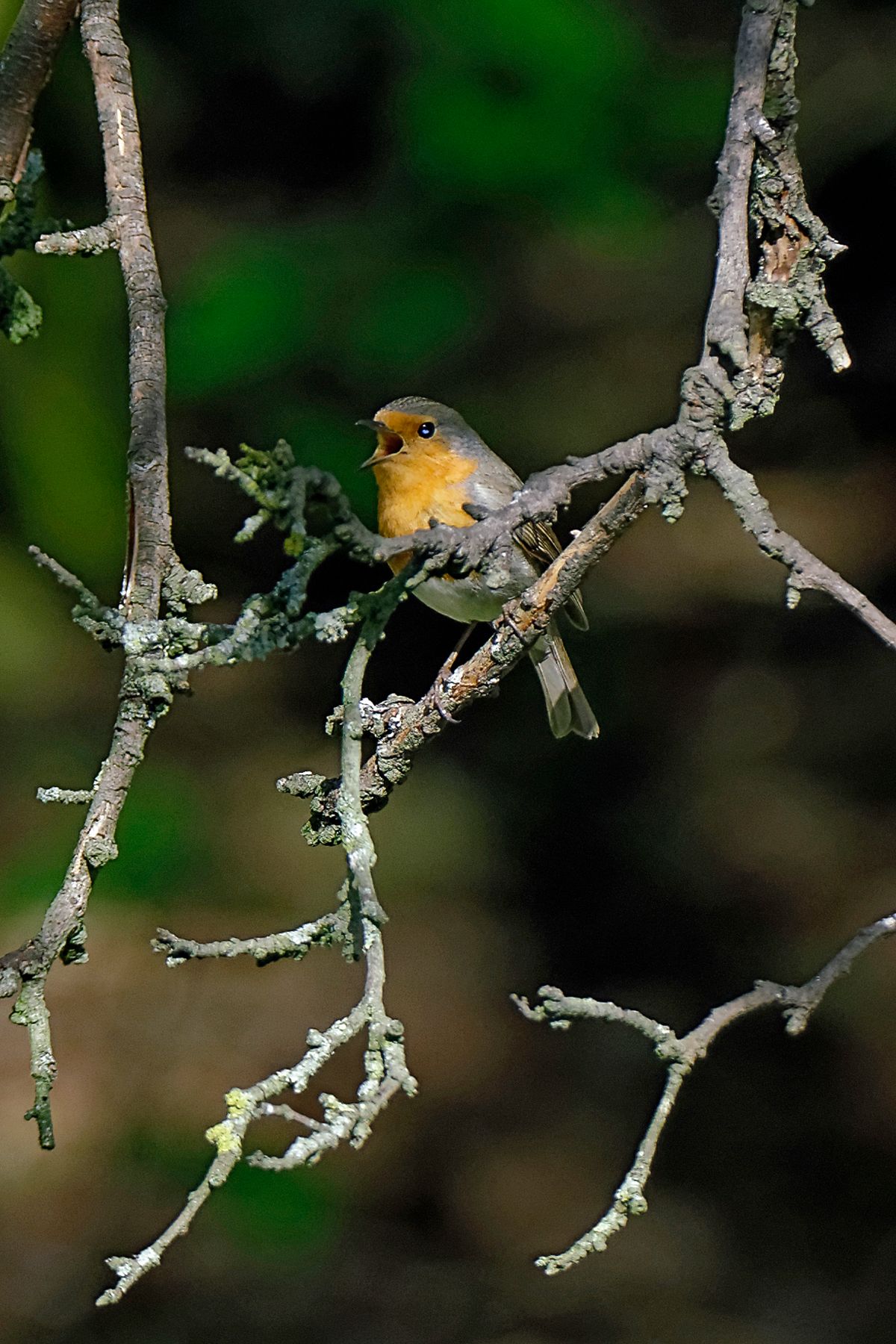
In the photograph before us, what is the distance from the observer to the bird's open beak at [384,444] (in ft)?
11.3

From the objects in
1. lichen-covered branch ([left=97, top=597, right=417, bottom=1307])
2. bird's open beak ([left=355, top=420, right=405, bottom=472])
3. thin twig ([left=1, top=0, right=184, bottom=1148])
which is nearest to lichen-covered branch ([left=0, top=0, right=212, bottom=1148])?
thin twig ([left=1, top=0, right=184, bottom=1148])

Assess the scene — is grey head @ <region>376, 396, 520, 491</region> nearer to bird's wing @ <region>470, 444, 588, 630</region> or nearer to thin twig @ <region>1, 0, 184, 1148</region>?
bird's wing @ <region>470, 444, 588, 630</region>

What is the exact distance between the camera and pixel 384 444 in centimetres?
356

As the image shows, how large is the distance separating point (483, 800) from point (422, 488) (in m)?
1.35

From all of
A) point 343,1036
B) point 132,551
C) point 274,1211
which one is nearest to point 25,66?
point 132,551

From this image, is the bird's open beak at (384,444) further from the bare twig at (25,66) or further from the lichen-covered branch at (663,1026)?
the lichen-covered branch at (663,1026)

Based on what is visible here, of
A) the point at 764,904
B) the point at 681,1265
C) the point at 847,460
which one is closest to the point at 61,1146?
the point at 681,1265

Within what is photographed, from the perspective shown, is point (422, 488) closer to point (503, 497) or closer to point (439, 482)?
point (439, 482)

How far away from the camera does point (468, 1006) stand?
4547 millimetres

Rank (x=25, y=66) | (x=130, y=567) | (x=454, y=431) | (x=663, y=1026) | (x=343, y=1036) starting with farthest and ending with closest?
1. (x=454, y=431)
2. (x=25, y=66)
3. (x=130, y=567)
4. (x=663, y=1026)
5. (x=343, y=1036)

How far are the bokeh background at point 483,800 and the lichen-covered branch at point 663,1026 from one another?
7.27 feet

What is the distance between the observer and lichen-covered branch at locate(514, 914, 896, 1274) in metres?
1.50

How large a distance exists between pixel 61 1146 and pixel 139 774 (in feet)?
3.48

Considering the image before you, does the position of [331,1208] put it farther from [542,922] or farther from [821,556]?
[821,556]
